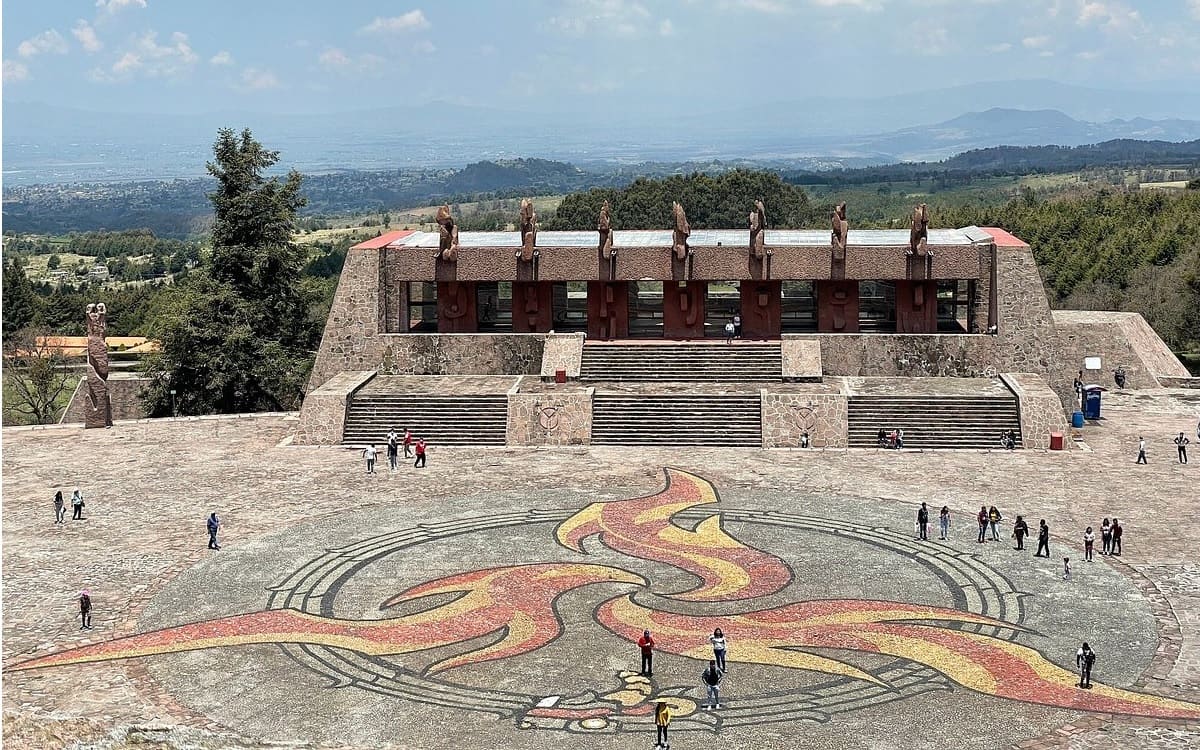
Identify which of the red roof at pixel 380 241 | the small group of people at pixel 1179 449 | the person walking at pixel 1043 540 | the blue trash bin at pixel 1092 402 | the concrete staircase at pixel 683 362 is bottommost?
the person walking at pixel 1043 540

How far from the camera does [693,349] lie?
147 feet

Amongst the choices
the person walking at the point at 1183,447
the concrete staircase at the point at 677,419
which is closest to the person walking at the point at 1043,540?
the person walking at the point at 1183,447

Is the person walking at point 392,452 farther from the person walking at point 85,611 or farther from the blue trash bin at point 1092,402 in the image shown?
the blue trash bin at point 1092,402

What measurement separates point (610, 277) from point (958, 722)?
27890 millimetres

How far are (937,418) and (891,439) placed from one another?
1887mm

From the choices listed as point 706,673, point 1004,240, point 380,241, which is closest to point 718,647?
point 706,673

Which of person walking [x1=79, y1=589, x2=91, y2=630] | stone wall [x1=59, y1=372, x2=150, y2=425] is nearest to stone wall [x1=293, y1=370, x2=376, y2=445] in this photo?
person walking [x1=79, y1=589, x2=91, y2=630]

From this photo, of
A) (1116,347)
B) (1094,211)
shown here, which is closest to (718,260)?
(1116,347)

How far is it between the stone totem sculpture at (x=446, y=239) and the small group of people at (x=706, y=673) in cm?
2531

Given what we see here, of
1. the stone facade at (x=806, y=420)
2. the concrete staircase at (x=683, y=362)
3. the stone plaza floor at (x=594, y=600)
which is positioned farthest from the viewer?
the concrete staircase at (x=683, y=362)

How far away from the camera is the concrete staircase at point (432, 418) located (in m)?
40.0

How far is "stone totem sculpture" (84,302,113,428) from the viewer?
138 ft

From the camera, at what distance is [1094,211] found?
86188 millimetres

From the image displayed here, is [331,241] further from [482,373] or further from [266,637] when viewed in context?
[266,637]
